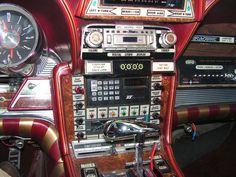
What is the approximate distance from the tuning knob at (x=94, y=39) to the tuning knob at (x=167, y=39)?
0.97ft

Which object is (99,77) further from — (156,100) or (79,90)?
(156,100)

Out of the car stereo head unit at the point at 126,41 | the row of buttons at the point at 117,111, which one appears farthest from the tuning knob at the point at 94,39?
the row of buttons at the point at 117,111

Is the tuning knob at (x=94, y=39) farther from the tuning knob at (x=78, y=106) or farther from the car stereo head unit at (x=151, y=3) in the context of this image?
the tuning knob at (x=78, y=106)

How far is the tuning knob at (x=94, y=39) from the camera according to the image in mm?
1247

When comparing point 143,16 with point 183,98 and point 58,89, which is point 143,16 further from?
point 183,98

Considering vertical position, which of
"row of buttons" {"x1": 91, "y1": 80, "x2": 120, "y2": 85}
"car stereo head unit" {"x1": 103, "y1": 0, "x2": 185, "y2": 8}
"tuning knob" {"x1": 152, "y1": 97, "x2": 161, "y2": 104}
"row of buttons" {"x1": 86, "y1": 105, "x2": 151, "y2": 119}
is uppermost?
"car stereo head unit" {"x1": 103, "y1": 0, "x2": 185, "y2": 8}

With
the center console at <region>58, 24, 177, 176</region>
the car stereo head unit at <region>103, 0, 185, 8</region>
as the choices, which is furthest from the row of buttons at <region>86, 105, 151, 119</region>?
the car stereo head unit at <region>103, 0, 185, 8</region>

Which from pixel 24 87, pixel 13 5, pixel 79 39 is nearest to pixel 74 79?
pixel 79 39

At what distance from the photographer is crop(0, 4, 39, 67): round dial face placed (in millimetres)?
1431

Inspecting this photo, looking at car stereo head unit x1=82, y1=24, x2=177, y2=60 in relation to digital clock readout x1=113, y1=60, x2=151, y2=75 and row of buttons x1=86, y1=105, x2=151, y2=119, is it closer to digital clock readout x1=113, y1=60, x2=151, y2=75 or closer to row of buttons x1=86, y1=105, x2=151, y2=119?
digital clock readout x1=113, y1=60, x2=151, y2=75

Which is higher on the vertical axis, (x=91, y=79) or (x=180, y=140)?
(x=91, y=79)

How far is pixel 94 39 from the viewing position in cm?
125

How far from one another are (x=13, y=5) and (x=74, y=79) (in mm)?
465

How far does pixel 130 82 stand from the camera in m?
1.46
